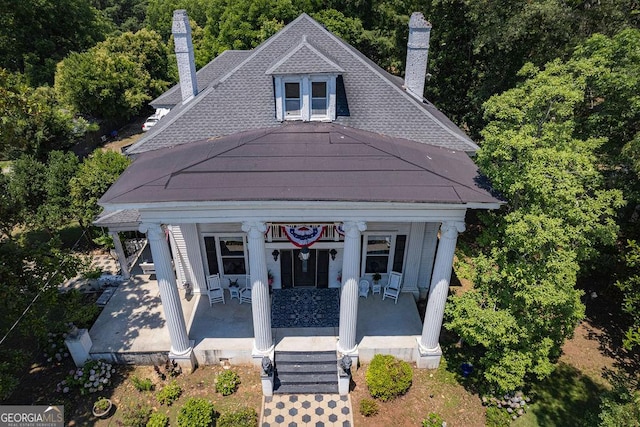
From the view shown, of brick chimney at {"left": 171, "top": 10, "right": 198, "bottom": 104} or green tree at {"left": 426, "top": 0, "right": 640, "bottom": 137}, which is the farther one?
green tree at {"left": 426, "top": 0, "right": 640, "bottom": 137}

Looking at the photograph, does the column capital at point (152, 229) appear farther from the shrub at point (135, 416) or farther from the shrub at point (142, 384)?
the shrub at point (135, 416)

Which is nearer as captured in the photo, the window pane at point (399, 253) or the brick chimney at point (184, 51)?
the brick chimney at point (184, 51)

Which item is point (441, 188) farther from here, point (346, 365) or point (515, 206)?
point (346, 365)

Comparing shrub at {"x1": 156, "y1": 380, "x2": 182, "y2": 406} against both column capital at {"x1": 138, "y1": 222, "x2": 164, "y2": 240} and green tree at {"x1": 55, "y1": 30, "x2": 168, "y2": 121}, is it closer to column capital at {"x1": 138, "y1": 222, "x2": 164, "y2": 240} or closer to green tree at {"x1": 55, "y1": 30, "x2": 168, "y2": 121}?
column capital at {"x1": 138, "y1": 222, "x2": 164, "y2": 240}

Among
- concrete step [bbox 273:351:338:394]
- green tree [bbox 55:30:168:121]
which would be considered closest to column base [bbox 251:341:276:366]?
concrete step [bbox 273:351:338:394]

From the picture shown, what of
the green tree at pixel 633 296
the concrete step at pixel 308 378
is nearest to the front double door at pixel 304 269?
the concrete step at pixel 308 378

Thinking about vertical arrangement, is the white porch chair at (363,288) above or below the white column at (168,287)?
below

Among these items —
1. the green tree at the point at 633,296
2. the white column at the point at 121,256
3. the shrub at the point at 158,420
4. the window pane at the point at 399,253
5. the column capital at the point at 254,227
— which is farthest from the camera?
the white column at the point at 121,256
